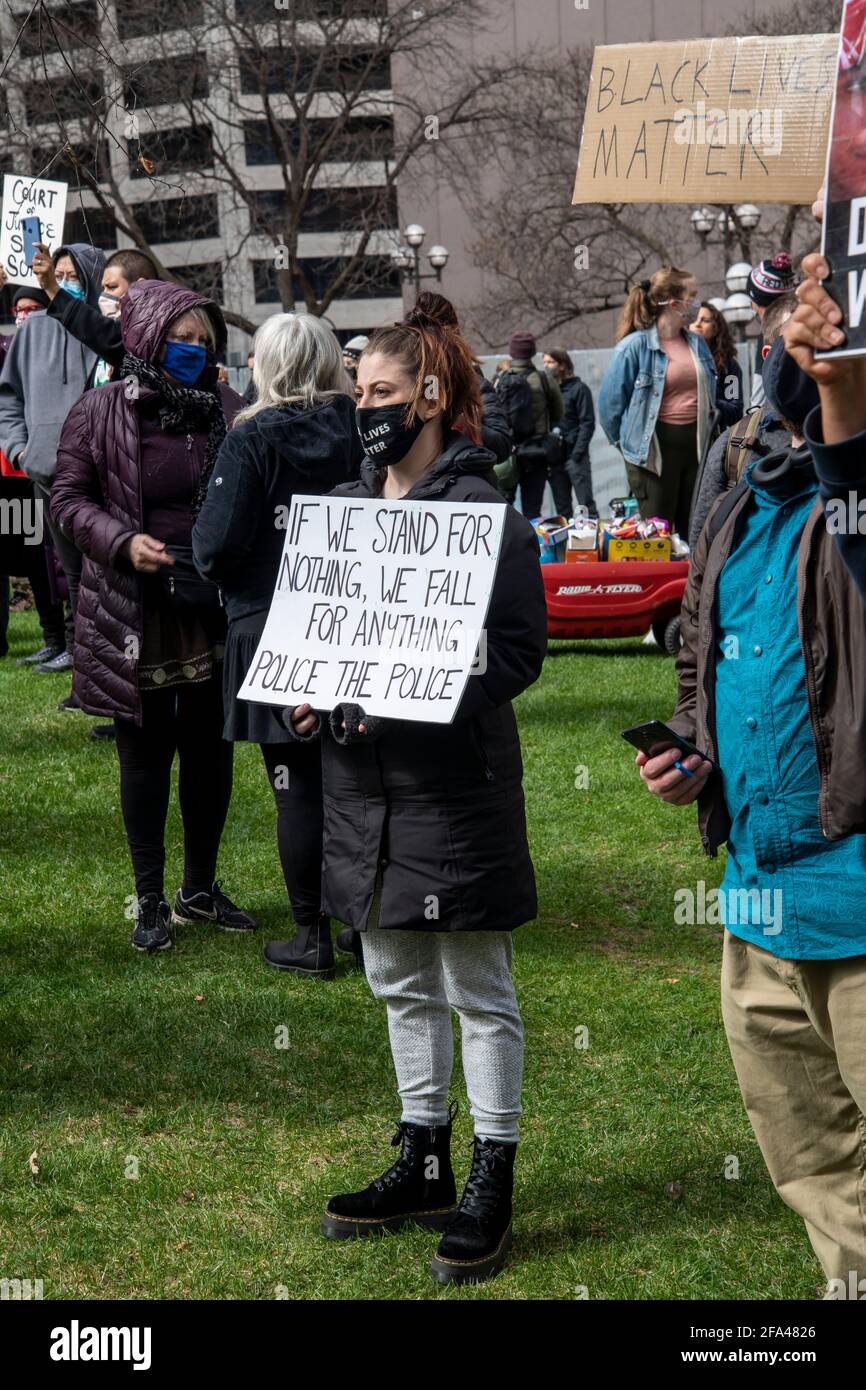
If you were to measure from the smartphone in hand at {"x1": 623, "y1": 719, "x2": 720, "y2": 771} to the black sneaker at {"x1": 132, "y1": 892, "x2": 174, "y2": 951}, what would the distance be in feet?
10.1

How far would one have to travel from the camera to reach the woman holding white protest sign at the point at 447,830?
11.2 ft

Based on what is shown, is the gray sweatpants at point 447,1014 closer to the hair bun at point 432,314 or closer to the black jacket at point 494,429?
the hair bun at point 432,314

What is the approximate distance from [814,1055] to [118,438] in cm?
333

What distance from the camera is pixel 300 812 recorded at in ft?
17.2

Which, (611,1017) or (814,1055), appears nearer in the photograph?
(814,1055)

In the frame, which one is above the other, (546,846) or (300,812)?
(300,812)

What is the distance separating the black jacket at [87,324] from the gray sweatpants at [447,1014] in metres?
3.00

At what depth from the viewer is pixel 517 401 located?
13961 mm

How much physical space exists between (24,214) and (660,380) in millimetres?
4389

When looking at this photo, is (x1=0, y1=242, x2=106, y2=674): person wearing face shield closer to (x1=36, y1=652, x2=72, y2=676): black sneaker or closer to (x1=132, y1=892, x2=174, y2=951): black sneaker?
(x1=36, y1=652, x2=72, y2=676): black sneaker

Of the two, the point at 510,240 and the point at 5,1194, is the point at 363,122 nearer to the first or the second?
the point at 510,240

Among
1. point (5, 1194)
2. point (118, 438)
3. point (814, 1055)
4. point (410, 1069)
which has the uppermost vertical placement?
point (118, 438)
